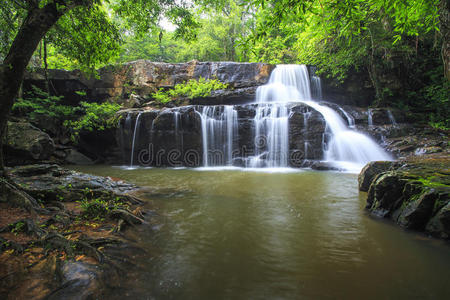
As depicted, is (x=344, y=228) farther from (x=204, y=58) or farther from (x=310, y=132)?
(x=204, y=58)

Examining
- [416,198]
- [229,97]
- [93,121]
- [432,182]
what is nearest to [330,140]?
[229,97]

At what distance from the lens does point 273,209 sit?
158 inches

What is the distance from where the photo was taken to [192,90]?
14.7m

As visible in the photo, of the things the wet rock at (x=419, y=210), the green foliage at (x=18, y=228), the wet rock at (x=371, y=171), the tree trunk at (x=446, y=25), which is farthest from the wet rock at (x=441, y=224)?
the green foliage at (x=18, y=228)

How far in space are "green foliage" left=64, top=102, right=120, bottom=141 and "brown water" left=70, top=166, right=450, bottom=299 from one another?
11.0 m

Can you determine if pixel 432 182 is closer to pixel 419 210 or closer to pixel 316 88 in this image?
pixel 419 210

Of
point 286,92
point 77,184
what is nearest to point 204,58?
point 286,92

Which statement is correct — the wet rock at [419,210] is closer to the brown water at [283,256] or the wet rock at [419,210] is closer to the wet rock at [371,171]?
the brown water at [283,256]

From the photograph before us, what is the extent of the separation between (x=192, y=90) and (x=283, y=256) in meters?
13.8

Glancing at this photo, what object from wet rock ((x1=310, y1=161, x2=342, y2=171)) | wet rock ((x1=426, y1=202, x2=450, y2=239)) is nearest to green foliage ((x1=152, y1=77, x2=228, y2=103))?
wet rock ((x1=310, y1=161, x2=342, y2=171))

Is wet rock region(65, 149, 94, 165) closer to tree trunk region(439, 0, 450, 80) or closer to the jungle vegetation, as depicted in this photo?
the jungle vegetation

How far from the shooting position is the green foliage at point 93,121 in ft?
41.3

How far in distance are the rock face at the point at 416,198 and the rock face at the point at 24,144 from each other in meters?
11.8

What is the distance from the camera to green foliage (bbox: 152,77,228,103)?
14.6m
